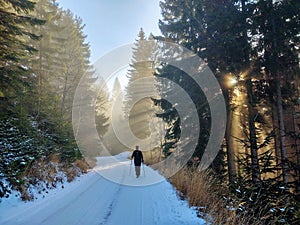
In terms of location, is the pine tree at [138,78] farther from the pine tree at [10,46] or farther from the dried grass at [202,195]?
the dried grass at [202,195]

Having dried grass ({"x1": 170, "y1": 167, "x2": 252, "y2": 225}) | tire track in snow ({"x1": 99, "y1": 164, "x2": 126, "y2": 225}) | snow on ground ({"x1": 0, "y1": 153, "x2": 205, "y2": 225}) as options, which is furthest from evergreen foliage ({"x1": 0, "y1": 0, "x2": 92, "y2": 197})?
dried grass ({"x1": 170, "y1": 167, "x2": 252, "y2": 225})

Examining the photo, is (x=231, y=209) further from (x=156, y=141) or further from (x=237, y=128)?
(x=156, y=141)

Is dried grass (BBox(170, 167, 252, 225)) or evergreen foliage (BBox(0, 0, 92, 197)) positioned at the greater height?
evergreen foliage (BBox(0, 0, 92, 197))

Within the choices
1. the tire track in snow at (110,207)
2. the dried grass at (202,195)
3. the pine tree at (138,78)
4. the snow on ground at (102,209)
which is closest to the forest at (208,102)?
the dried grass at (202,195)

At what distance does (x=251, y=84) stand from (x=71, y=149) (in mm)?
11591

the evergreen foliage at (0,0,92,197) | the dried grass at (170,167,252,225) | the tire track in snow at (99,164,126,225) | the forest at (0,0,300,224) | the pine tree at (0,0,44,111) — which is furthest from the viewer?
the pine tree at (0,0,44,111)

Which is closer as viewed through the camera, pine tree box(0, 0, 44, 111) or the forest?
the forest

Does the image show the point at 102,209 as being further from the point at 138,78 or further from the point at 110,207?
the point at 138,78

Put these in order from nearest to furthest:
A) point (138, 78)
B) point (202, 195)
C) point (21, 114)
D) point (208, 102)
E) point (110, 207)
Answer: point (110, 207) < point (202, 195) < point (21, 114) < point (208, 102) < point (138, 78)

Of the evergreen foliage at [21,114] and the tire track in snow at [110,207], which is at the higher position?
the evergreen foliage at [21,114]

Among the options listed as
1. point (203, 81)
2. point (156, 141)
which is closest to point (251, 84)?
point (203, 81)

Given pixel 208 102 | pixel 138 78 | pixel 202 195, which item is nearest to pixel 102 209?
pixel 202 195

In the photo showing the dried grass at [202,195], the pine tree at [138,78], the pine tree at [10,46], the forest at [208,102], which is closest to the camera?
the dried grass at [202,195]

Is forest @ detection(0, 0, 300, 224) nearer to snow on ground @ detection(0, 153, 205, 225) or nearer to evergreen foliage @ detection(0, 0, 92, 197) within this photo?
evergreen foliage @ detection(0, 0, 92, 197)
